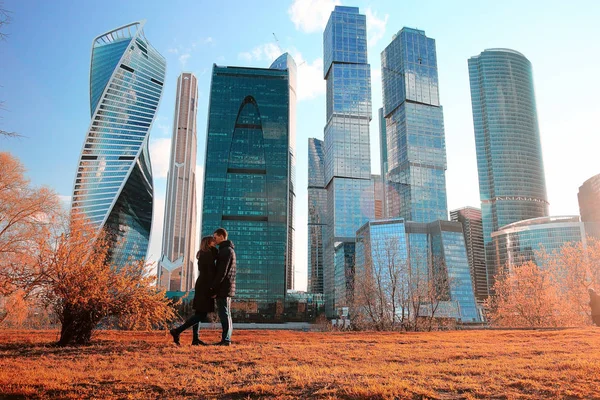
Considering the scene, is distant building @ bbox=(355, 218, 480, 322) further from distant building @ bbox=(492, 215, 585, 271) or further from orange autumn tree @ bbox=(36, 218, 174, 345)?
orange autumn tree @ bbox=(36, 218, 174, 345)

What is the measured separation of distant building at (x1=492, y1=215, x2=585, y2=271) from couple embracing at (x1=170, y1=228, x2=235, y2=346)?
15416 cm

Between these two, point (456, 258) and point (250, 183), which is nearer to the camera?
point (456, 258)

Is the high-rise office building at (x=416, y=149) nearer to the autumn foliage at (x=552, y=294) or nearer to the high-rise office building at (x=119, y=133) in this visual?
the high-rise office building at (x=119, y=133)

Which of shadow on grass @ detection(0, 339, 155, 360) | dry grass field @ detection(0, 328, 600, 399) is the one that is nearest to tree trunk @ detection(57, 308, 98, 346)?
shadow on grass @ detection(0, 339, 155, 360)

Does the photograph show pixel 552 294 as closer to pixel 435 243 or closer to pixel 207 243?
pixel 207 243

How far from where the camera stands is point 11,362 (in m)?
8.48

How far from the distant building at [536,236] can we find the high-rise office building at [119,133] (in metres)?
123

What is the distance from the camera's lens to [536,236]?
15625cm

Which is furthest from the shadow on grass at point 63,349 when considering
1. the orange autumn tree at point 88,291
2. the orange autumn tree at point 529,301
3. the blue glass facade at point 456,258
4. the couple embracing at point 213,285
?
the blue glass facade at point 456,258

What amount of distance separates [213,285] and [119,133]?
470 ft

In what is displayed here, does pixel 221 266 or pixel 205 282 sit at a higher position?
pixel 221 266

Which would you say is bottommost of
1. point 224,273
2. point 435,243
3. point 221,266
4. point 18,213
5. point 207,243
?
point 224,273

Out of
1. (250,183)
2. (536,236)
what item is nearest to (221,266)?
(250,183)

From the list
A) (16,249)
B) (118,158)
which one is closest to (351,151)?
(118,158)
